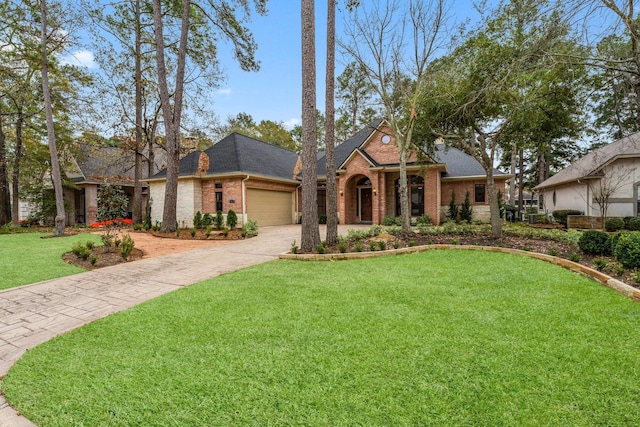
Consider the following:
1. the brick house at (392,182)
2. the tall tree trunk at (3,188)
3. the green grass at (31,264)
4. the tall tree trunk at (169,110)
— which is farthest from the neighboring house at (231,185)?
the tall tree trunk at (3,188)

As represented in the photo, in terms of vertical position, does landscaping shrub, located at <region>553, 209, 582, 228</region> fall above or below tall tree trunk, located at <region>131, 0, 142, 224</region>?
below

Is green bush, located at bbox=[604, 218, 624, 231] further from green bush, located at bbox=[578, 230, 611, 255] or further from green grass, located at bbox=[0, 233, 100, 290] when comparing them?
green grass, located at bbox=[0, 233, 100, 290]

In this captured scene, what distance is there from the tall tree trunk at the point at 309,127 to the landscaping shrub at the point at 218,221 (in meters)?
8.10

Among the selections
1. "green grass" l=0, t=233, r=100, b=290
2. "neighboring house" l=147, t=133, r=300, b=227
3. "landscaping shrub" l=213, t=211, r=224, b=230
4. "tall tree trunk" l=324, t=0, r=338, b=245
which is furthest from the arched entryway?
"green grass" l=0, t=233, r=100, b=290

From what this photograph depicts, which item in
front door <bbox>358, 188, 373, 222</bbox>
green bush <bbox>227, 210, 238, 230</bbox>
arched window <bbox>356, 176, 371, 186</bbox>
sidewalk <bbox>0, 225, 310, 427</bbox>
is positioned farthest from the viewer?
front door <bbox>358, 188, 373, 222</bbox>

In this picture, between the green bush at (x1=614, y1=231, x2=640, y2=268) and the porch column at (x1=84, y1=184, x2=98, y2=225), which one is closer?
the green bush at (x1=614, y1=231, x2=640, y2=268)

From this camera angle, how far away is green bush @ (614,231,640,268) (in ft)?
17.2

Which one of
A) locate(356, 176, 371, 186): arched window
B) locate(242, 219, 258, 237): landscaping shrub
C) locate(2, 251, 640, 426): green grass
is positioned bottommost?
locate(2, 251, 640, 426): green grass

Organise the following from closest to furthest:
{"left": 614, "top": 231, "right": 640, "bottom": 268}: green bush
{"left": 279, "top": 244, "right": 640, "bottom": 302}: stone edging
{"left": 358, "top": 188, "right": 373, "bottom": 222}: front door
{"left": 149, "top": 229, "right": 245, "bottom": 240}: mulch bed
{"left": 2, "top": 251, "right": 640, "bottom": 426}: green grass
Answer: {"left": 2, "top": 251, "right": 640, "bottom": 426}: green grass → {"left": 279, "top": 244, "right": 640, "bottom": 302}: stone edging → {"left": 614, "top": 231, "right": 640, "bottom": 268}: green bush → {"left": 149, "top": 229, "right": 245, "bottom": 240}: mulch bed → {"left": 358, "top": 188, "right": 373, "bottom": 222}: front door

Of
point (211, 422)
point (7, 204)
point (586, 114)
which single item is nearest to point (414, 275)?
point (211, 422)

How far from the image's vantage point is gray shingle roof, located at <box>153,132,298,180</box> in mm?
15547

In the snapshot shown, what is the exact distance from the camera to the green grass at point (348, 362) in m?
1.99

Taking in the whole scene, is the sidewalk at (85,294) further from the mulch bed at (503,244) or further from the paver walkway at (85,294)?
the mulch bed at (503,244)

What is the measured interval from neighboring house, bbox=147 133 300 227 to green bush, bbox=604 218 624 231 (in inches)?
609
